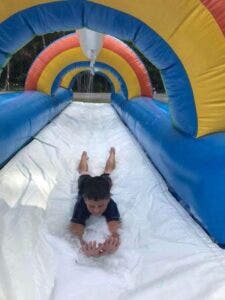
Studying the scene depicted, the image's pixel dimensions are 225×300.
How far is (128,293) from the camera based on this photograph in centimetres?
131

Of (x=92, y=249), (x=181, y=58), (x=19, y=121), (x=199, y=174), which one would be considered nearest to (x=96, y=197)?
(x=92, y=249)

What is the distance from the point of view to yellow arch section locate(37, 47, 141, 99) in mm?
5336

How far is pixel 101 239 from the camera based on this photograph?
1747 millimetres

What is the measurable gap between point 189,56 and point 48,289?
1.14 m

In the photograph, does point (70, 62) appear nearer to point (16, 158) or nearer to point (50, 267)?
point (16, 158)

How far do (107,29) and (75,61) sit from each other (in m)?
3.64

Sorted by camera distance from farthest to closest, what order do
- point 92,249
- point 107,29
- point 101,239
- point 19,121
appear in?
point 19,121, point 107,29, point 101,239, point 92,249

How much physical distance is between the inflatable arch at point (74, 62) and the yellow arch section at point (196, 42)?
348 cm

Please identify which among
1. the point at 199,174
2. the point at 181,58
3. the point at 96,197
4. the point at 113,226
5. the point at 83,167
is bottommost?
the point at 83,167

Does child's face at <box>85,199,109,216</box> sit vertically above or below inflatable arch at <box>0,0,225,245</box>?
below

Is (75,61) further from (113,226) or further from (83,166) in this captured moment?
(113,226)

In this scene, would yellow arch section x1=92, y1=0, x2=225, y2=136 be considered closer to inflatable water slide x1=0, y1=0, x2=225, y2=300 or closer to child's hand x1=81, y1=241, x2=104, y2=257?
inflatable water slide x1=0, y1=0, x2=225, y2=300

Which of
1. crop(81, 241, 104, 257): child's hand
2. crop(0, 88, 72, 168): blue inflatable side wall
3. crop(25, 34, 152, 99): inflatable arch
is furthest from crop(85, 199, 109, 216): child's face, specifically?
crop(25, 34, 152, 99): inflatable arch

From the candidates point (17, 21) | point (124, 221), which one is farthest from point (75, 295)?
point (17, 21)
